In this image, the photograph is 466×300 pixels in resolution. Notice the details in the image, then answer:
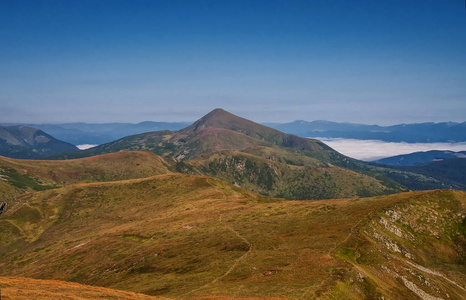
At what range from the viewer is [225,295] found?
1652 inches

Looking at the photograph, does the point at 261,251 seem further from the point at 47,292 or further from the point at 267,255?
the point at 47,292

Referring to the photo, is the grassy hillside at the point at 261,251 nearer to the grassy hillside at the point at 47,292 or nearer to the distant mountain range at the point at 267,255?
the distant mountain range at the point at 267,255

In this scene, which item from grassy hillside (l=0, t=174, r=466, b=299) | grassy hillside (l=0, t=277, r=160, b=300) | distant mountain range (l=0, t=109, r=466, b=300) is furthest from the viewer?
grassy hillside (l=0, t=174, r=466, b=299)

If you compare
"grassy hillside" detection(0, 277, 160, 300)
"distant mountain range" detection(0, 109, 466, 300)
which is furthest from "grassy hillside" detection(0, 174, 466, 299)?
"grassy hillside" detection(0, 277, 160, 300)

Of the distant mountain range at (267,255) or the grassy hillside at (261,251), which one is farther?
the grassy hillside at (261,251)

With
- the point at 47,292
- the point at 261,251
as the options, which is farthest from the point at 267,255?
the point at 47,292

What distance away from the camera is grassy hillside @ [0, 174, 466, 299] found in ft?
154


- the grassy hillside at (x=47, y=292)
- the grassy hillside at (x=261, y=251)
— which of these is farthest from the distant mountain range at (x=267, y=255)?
the grassy hillside at (x=261, y=251)

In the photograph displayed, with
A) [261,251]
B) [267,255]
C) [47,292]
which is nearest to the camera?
[47,292]

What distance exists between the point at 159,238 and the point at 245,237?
30395 millimetres

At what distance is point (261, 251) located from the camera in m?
62.6

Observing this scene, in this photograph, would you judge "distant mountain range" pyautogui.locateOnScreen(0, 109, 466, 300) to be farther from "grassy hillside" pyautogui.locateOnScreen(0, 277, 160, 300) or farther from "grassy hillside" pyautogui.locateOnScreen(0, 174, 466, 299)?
"grassy hillside" pyautogui.locateOnScreen(0, 174, 466, 299)

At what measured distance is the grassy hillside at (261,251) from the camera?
46.9 meters

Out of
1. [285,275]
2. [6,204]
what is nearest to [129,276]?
[285,275]
